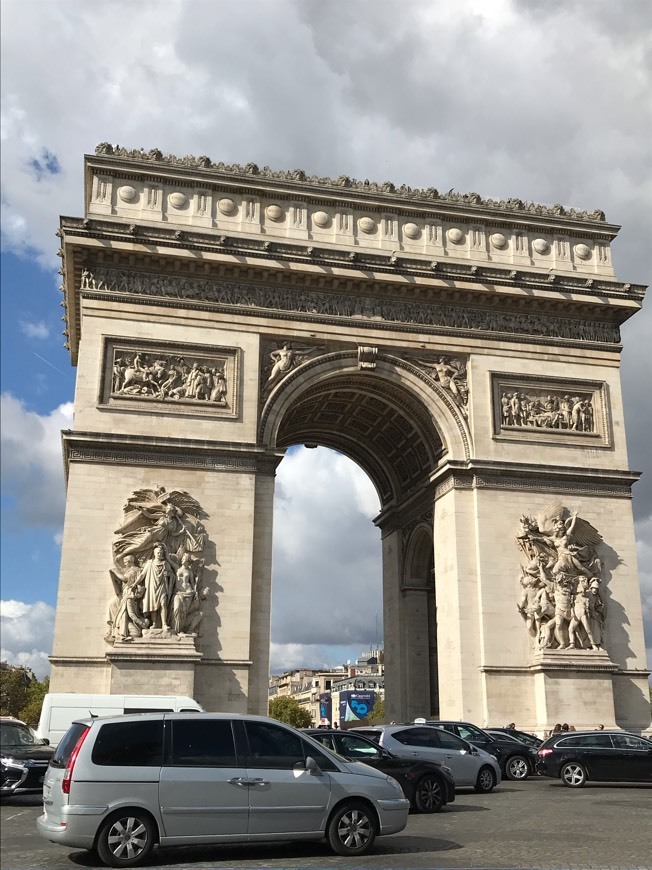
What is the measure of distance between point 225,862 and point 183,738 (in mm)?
1418

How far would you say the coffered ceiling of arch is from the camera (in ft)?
103

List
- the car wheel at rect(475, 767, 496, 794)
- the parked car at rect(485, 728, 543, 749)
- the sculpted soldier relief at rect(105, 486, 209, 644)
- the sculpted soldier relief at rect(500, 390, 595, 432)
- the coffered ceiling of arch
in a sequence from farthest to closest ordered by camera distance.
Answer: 1. the coffered ceiling of arch
2. the sculpted soldier relief at rect(500, 390, 595, 432)
3. the sculpted soldier relief at rect(105, 486, 209, 644)
4. the parked car at rect(485, 728, 543, 749)
5. the car wheel at rect(475, 767, 496, 794)

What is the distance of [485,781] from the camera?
19.2 m

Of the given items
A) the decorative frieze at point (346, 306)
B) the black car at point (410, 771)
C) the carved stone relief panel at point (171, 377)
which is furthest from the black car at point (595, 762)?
the decorative frieze at point (346, 306)

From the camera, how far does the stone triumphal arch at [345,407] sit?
2622 centimetres

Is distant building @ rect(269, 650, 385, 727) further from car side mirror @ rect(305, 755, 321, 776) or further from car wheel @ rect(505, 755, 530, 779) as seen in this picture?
car side mirror @ rect(305, 755, 321, 776)

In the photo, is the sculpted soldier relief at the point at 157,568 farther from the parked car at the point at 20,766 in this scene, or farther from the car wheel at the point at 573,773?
the car wheel at the point at 573,773

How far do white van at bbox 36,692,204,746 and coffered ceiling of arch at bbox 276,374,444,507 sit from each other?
1176cm

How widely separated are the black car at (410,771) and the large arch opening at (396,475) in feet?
48.6

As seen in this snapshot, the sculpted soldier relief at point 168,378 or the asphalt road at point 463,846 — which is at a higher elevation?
the sculpted soldier relief at point 168,378

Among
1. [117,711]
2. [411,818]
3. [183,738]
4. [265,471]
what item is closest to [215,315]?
[265,471]

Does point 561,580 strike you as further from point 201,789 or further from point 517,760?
point 201,789

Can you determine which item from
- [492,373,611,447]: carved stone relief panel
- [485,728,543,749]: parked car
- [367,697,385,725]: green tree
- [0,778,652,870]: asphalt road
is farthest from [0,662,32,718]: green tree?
[0,778,652,870]: asphalt road

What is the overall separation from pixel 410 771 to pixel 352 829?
4.96 meters
